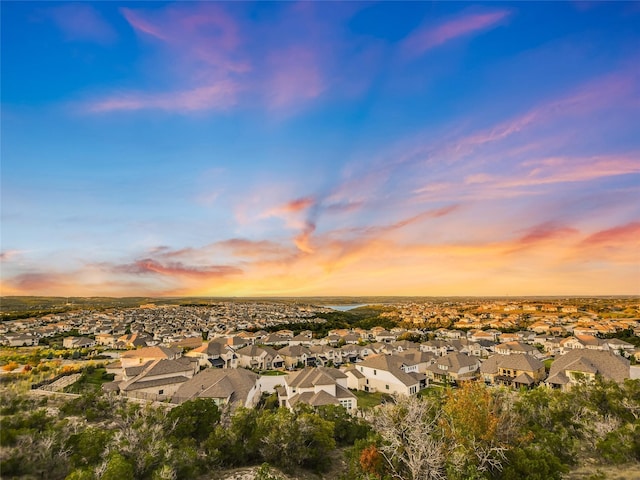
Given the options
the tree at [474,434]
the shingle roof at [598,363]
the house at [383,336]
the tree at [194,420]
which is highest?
the tree at [474,434]

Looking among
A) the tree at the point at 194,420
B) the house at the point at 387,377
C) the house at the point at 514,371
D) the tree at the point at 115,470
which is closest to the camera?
the tree at the point at 115,470

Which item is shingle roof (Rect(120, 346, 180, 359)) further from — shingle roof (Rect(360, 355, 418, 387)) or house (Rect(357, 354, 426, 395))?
shingle roof (Rect(360, 355, 418, 387))

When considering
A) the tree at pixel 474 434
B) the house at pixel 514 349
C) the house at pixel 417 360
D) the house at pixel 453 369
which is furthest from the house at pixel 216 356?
the house at pixel 514 349

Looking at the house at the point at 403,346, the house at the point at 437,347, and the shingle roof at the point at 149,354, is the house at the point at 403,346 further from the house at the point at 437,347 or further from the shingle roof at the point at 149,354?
the shingle roof at the point at 149,354

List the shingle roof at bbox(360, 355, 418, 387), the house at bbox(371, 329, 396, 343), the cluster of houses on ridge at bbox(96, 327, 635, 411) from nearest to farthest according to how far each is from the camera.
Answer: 1. the cluster of houses on ridge at bbox(96, 327, 635, 411)
2. the shingle roof at bbox(360, 355, 418, 387)
3. the house at bbox(371, 329, 396, 343)

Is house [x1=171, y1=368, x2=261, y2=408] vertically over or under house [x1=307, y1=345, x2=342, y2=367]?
over

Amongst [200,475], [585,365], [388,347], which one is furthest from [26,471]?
[388,347]

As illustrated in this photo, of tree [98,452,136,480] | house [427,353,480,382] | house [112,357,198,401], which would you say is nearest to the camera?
tree [98,452,136,480]

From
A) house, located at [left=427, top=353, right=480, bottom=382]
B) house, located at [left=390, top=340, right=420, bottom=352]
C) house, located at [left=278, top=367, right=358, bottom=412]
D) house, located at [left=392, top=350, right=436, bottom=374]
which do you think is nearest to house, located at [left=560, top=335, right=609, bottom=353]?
house, located at [left=427, top=353, right=480, bottom=382]
